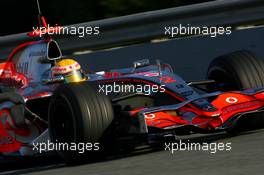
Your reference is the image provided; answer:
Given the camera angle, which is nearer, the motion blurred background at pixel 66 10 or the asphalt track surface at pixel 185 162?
the asphalt track surface at pixel 185 162

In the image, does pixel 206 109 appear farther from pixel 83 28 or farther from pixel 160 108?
pixel 83 28

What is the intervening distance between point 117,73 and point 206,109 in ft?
5.40

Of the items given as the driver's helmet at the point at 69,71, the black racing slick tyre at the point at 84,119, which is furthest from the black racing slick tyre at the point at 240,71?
the black racing slick tyre at the point at 84,119

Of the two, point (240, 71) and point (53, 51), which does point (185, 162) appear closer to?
point (240, 71)

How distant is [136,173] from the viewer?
21.6 ft

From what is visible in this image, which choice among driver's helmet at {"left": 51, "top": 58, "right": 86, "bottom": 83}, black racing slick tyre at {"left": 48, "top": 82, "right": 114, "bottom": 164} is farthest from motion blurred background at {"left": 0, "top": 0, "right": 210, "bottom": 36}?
black racing slick tyre at {"left": 48, "top": 82, "right": 114, "bottom": 164}

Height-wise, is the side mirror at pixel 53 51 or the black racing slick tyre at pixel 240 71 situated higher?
the side mirror at pixel 53 51

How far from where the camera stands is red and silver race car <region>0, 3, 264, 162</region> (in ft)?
25.3

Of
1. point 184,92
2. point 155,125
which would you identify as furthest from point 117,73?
point 155,125

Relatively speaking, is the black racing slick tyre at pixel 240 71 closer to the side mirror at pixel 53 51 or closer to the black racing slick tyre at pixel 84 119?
the black racing slick tyre at pixel 84 119

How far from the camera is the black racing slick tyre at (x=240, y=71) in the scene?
28.6ft

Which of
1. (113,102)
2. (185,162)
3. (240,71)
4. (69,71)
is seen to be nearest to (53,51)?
(69,71)

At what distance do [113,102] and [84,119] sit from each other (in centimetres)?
87

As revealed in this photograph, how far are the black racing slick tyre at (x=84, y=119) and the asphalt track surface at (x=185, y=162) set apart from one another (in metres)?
0.14
